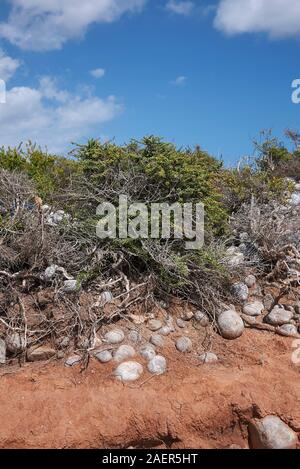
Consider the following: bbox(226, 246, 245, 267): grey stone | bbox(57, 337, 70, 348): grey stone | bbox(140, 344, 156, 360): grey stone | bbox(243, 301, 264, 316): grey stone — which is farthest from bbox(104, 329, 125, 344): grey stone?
bbox(226, 246, 245, 267): grey stone

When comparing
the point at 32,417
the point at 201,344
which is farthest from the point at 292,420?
the point at 32,417

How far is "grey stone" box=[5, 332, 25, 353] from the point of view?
433 cm

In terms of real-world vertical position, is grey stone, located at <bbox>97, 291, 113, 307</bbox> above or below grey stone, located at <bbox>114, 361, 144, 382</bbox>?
above

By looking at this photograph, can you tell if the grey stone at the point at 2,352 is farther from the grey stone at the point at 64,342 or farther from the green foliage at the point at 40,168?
the green foliage at the point at 40,168

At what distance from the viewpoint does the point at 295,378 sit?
13.6 ft

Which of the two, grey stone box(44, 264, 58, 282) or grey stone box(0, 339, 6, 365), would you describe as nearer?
grey stone box(0, 339, 6, 365)

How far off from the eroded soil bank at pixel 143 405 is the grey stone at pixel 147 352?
187mm

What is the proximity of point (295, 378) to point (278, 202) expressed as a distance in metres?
2.86

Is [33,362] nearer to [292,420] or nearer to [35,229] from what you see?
[35,229]

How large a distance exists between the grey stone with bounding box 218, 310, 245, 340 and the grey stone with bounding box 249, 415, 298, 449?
0.91 metres

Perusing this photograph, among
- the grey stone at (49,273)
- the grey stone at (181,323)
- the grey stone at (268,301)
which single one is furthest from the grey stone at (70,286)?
the grey stone at (268,301)

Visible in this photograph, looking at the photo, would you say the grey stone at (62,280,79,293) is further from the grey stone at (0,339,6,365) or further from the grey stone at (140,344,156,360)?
the grey stone at (140,344,156,360)

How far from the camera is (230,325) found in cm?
459

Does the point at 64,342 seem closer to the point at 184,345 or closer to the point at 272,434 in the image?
the point at 184,345
